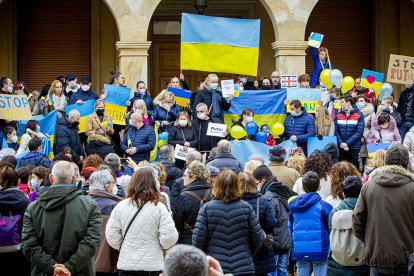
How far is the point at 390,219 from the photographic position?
8828 millimetres

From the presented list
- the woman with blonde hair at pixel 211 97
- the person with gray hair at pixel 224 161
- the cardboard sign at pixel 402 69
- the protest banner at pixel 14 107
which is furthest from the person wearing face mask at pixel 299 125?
the protest banner at pixel 14 107

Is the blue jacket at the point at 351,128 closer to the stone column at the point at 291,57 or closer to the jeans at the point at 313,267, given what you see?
the stone column at the point at 291,57

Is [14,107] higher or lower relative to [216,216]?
higher

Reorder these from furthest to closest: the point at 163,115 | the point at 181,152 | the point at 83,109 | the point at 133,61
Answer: the point at 133,61
the point at 163,115
the point at 83,109
the point at 181,152

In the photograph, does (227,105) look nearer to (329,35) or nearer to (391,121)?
(391,121)

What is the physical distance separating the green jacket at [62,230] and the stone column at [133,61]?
10451mm

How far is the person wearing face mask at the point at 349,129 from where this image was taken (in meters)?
17.0

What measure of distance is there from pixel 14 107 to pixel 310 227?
7638mm

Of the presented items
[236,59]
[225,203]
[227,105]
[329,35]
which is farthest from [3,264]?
[329,35]

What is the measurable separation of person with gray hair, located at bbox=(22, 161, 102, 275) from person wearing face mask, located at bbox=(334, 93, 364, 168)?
8.88 m

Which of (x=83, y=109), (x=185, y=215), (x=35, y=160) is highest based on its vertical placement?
(x=83, y=109)

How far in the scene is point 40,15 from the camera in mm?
23422

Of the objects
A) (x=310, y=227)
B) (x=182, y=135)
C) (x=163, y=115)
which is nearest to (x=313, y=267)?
(x=310, y=227)

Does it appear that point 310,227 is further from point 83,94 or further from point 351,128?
point 83,94
